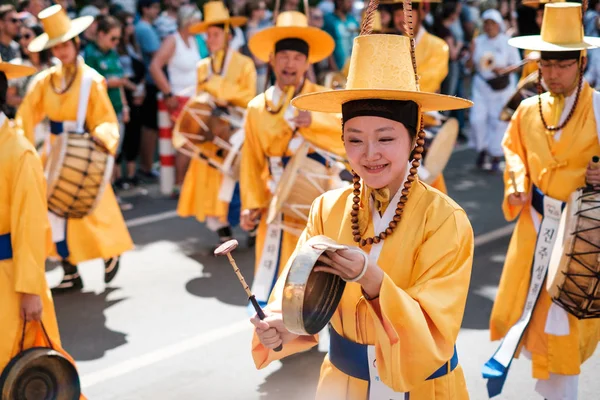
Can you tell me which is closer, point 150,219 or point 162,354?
point 162,354

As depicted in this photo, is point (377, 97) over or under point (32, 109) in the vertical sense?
over

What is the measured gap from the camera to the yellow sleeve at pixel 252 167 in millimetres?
5539

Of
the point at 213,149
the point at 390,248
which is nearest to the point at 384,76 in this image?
the point at 390,248

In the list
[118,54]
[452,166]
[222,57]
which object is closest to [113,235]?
[222,57]

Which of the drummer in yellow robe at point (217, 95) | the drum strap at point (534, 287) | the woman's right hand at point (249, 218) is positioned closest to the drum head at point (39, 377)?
the woman's right hand at point (249, 218)

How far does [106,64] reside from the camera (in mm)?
9930

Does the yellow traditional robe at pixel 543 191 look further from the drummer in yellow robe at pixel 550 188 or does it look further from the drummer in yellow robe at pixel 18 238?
the drummer in yellow robe at pixel 18 238

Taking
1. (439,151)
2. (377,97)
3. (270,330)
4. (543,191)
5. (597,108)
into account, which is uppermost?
(377,97)

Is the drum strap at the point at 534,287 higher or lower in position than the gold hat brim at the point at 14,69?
lower

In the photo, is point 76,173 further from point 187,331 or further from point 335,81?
point 335,81

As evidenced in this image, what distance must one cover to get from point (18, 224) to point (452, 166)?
9033 mm

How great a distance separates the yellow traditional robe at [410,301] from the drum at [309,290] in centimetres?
12

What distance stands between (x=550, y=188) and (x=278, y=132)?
5.62ft

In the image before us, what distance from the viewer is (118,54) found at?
10727 mm
